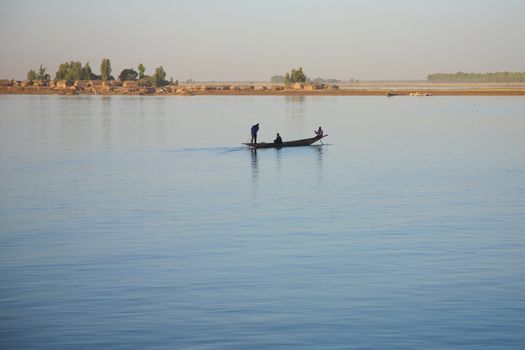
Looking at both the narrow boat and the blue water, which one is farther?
the narrow boat

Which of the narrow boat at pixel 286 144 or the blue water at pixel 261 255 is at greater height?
the narrow boat at pixel 286 144

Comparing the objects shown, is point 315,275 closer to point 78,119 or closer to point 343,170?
point 343,170

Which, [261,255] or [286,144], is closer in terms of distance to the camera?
[261,255]

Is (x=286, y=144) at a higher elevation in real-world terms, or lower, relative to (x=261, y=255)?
higher

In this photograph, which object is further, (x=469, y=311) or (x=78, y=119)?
(x=78, y=119)

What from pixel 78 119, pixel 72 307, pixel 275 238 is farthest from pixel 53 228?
pixel 78 119

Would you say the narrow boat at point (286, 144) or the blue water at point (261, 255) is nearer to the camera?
the blue water at point (261, 255)

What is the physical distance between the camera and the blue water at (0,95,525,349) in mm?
17016

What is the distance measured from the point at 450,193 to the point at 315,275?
18032 millimetres

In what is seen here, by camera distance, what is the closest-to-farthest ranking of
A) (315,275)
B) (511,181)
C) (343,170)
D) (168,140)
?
(315,275) < (511,181) < (343,170) < (168,140)

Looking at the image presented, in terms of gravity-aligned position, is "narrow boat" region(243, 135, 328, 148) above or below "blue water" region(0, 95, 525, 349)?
above

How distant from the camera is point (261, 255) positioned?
23.9 metres

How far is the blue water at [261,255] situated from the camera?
1702 centimetres

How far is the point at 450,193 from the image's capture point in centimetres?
3791
